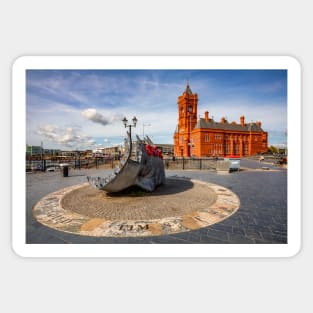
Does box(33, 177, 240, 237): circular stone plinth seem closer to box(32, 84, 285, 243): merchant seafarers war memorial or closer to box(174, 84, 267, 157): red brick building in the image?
box(32, 84, 285, 243): merchant seafarers war memorial

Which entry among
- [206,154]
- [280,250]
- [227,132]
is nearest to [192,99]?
[227,132]

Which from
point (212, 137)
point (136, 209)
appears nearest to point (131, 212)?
point (136, 209)

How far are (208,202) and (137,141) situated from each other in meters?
3.47

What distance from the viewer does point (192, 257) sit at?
2.86 m

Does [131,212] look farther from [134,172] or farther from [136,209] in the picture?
[134,172]

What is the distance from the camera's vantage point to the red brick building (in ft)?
82.3

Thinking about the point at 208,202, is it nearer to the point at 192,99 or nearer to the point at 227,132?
the point at 227,132

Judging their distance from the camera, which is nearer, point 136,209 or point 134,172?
point 136,209

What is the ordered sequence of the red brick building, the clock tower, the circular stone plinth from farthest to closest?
the clock tower → the red brick building → the circular stone plinth

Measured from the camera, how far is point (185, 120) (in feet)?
139

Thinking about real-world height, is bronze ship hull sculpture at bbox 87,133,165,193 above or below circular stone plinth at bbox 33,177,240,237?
above

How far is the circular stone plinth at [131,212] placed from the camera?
131 inches

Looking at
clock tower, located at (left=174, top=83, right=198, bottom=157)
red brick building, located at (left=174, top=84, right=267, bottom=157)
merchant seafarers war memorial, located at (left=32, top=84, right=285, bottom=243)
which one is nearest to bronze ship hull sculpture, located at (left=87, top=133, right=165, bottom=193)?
merchant seafarers war memorial, located at (left=32, top=84, right=285, bottom=243)

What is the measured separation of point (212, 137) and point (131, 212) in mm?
28250
